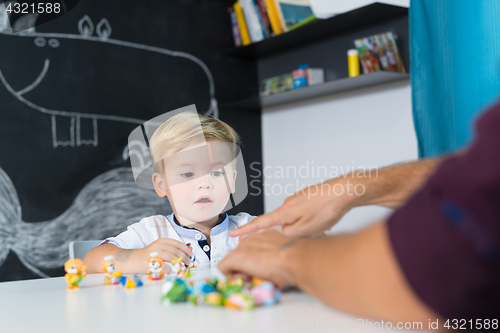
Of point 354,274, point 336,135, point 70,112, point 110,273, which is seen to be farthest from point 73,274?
point 336,135

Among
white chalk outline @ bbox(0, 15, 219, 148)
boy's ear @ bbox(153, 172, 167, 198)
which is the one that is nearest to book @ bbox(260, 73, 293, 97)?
white chalk outline @ bbox(0, 15, 219, 148)

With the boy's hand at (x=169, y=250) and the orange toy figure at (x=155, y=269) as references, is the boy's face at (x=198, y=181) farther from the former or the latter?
the orange toy figure at (x=155, y=269)

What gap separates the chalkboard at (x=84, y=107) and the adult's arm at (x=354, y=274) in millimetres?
2095

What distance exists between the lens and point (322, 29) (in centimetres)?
266

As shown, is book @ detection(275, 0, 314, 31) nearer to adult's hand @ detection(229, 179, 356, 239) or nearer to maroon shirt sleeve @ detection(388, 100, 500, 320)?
adult's hand @ detection(229, 179, 356, 239)

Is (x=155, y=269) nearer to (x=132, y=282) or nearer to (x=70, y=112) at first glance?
(x=132, y=282)

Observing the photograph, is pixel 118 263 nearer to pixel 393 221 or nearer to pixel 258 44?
pixel 393 221

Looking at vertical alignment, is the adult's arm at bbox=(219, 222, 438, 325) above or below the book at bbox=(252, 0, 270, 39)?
below

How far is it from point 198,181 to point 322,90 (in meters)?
1.46

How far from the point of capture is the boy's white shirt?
141 cm

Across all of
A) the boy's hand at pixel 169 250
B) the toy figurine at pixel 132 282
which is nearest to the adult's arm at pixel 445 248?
the toy figurine at pixel 132 282

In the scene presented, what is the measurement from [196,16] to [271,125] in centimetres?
86

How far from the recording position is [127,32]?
8.82ft

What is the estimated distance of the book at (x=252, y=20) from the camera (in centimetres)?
289
